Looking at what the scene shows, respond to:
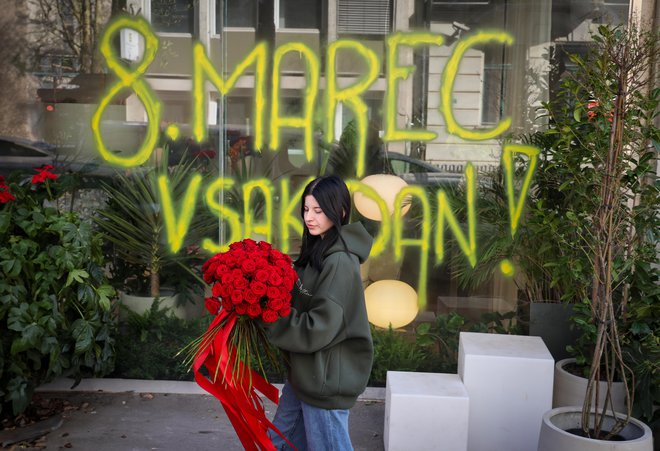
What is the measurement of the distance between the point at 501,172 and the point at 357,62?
1.15m

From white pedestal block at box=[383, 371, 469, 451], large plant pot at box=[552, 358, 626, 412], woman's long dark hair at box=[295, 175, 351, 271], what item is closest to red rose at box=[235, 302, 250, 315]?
woman's long dark hair at box=[295, 175, 351, 271]

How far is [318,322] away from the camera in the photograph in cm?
305

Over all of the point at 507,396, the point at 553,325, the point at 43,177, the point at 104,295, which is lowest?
the point at 507,396

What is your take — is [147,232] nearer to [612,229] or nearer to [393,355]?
[393,355]

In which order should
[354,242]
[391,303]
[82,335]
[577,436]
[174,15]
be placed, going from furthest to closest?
1. [391,303]
2. [174,15]
3. [82,335]
4. [577,436]
5. [354,242]

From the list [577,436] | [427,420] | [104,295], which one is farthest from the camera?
[104,295]

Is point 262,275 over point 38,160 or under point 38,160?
under

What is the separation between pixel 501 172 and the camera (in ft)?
17.8

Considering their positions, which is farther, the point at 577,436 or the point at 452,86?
the point at 452,86

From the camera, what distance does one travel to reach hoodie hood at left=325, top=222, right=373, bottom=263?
320 centimetres

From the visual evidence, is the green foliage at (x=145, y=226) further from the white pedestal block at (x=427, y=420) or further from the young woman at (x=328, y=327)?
the young woman at (x=328, y=327)

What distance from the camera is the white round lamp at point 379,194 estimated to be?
5.48 meters

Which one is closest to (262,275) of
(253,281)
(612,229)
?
(253,281)

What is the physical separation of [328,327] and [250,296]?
305 mm
